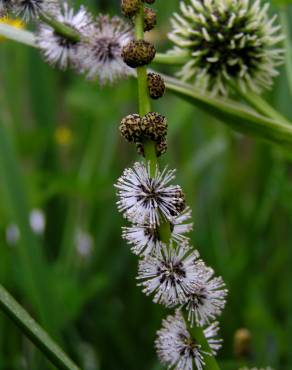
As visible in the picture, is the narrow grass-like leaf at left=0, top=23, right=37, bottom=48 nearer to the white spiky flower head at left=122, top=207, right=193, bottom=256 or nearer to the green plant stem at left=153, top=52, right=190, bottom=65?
the green plant stem at left=153, top=52, right=190, bottom=65

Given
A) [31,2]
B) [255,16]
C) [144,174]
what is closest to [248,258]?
[255,16]

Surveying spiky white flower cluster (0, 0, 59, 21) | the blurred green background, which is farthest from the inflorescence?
the blurred green background

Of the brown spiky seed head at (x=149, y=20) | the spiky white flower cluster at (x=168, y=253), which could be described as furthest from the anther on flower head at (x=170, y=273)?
the brown spiky seed head at (x=149, y=20)

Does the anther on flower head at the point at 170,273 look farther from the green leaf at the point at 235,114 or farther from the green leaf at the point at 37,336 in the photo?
the green leaf at the point at 235,114

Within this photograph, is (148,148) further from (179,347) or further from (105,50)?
(105,50)

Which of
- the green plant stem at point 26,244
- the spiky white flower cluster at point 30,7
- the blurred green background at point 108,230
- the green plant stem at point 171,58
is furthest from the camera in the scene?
the blurred green background at point 108,230

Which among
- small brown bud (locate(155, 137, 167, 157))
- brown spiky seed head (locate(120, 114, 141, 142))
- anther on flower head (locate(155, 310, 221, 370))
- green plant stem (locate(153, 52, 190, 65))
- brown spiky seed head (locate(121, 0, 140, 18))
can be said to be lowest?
anther on flower head (locate(155, 310, 221, 370))
